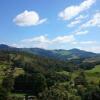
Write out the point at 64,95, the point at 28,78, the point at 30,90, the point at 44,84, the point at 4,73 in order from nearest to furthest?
the point at 64,95 < the point at 44,84 < the point at 30,90 < the point at 28,78 < the point at 4,73

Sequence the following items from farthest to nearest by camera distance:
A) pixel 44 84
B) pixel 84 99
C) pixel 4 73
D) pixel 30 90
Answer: pixel 4 73, pixel 30 90, pixel 44 84, pixel 84 99

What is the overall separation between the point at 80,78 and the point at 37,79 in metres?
24.9

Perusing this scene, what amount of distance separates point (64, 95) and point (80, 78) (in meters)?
70.6

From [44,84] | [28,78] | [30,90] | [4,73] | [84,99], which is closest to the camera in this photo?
[84,99]

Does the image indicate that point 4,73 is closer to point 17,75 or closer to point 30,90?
point 17,75

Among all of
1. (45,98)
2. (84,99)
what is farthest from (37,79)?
(45,98)

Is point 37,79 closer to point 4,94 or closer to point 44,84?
Result: point 44,84

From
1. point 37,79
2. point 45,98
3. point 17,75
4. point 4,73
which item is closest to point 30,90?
point 37,79

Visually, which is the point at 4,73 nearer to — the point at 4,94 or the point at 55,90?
the point at 4,94

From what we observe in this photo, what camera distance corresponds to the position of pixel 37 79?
14900 centimetres

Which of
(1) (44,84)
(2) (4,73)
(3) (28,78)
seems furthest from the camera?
(2) (4,73)

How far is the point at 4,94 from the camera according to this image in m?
114

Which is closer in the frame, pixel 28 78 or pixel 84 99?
pixel 84 99

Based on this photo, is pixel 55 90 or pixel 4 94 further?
pixel 4 94
